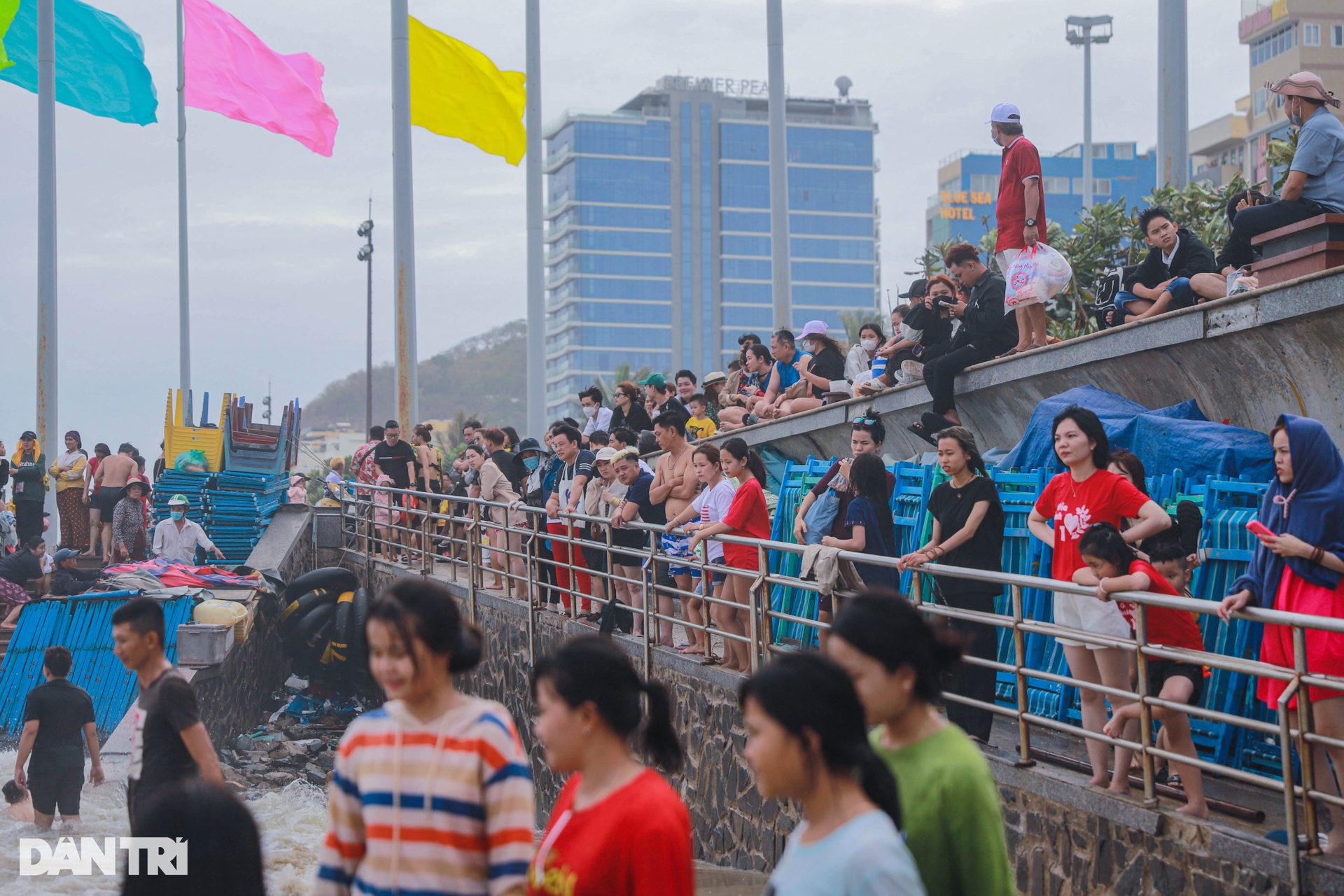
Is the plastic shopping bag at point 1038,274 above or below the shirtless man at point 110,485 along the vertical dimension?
above

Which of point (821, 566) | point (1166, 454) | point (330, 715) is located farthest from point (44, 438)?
point (1166, 454)

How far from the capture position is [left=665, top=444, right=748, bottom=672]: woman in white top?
8594mm

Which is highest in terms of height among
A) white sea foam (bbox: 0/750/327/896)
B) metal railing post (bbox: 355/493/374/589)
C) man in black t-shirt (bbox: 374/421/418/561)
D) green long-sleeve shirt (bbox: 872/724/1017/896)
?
man in black t-shirt (bbox: 374/421/418/561)

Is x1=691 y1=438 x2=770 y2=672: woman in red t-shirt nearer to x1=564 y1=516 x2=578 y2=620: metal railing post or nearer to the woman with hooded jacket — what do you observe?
x1=564 y1=516 x2=578 y2=620: metal railing post

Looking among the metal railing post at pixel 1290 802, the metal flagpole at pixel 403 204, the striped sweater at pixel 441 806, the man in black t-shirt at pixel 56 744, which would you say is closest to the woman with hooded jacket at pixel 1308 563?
the metal railing post at pixel 1290 802

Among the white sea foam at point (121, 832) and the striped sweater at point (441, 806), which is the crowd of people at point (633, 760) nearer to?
the striped sweater at point (441, 806)

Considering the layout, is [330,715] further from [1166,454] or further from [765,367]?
[1166,454]

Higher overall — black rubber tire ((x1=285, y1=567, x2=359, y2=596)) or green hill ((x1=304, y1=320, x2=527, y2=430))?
green hill ((x1=304, y1=320, x2=527, y2=430))

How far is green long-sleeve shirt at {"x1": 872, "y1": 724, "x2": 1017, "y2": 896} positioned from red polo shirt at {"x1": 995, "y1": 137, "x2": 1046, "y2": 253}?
676cm

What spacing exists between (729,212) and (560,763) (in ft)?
425

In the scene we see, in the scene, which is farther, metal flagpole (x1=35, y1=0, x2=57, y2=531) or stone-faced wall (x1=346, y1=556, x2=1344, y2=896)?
metal flagpole (x1=35, y1=0, x2=57, y2=531)

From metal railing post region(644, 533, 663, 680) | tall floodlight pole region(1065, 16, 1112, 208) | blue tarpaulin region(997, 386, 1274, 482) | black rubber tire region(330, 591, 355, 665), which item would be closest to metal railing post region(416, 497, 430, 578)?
black rubber tire region(330, 591, 355, 665)

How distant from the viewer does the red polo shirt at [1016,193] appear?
8898 millimetres

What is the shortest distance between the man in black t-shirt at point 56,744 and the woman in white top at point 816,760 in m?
8.23
